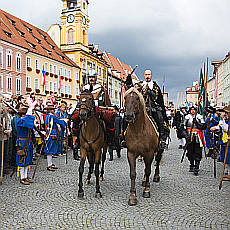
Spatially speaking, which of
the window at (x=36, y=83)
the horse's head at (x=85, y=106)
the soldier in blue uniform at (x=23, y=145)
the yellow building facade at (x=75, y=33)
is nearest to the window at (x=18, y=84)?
the window at (x=36, y=83)

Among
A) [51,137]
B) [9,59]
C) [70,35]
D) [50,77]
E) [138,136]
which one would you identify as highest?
[70,35]

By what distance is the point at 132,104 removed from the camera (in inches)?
214

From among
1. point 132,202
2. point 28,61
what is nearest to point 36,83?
point 28,61

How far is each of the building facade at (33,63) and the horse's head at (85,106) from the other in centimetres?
2277

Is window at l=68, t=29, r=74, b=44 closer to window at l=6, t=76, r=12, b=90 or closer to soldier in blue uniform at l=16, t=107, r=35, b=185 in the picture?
window at l=6, t=76, r=12, b=90

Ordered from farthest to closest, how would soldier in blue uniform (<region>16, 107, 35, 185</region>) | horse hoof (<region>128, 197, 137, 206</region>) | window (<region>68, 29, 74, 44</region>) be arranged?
window (<region>68, 29, 74, 44</region>) → soldier in blue uniform (<region>16, 107, 35, 185</region>) → horse hoof (<region>128, 197, 137, 206</region>)

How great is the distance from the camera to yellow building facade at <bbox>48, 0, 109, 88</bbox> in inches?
1975

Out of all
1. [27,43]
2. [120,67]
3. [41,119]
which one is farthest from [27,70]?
[120,67]

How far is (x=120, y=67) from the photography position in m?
72.9

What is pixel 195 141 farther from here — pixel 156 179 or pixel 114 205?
pixel 114 205

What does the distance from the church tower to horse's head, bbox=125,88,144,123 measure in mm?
46337

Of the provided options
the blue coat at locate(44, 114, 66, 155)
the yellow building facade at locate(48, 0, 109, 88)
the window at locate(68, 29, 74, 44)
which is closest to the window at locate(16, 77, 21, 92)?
the yellow building facade at locate(48, 0, 109, 88)

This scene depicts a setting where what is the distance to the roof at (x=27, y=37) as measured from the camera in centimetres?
3349

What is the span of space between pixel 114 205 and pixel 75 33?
48810 mm
